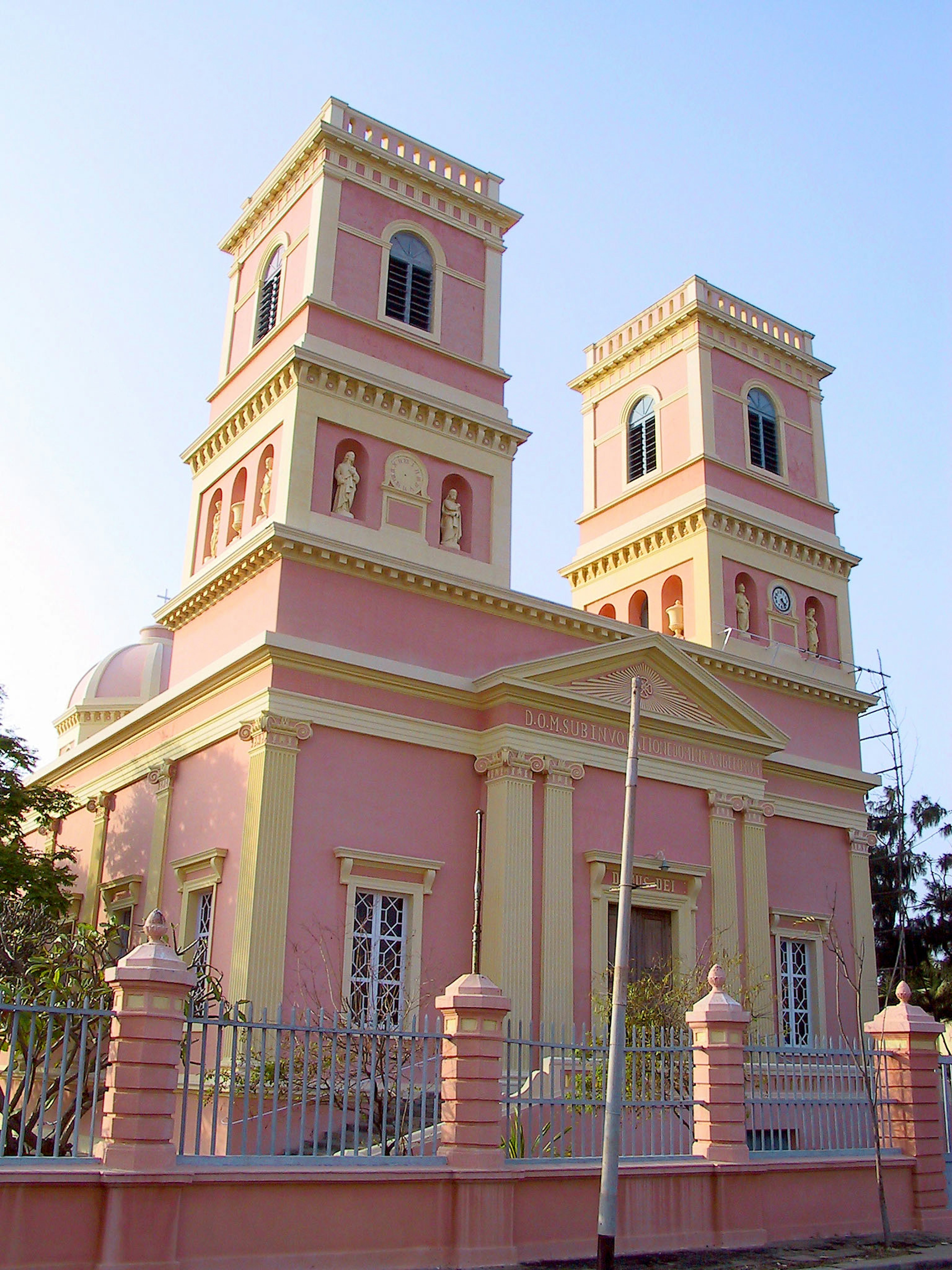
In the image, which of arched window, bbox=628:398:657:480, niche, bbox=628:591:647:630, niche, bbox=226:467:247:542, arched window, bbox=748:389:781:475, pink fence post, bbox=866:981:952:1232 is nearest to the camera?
pink fence post, bbox=866:981:952:1232

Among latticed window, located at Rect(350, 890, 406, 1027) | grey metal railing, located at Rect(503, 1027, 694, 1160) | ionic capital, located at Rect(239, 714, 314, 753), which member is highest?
ionic capital, located at Rect(239, 714, 314, 753)

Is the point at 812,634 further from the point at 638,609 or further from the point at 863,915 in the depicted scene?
the point at 863,915

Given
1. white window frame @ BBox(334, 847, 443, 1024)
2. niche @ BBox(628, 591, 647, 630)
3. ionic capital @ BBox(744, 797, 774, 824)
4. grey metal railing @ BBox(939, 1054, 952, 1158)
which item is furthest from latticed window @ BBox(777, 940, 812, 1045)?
niche @ BBox(628, 591, 647, 630)

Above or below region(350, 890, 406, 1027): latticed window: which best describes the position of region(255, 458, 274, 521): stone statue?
above

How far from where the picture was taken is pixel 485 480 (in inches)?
884

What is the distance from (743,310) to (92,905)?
1828 centimetres

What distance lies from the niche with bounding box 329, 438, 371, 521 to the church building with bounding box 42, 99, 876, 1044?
4 cm

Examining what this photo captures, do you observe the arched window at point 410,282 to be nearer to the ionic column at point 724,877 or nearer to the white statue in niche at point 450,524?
the white statue in niche at point 450,524

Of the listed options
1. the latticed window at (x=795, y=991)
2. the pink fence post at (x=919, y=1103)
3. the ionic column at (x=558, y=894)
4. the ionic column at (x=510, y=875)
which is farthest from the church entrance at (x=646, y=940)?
the pink fence post at (x=919, y=1103)

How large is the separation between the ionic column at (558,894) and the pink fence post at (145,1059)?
29.6ft

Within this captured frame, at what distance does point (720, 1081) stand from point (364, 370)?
506 inches

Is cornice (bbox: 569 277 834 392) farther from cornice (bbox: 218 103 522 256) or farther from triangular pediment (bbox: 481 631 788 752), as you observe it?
triangular pediment (bbox: 481 631 788 752)

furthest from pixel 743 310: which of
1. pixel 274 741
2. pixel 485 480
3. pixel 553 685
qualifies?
pixel 274 741

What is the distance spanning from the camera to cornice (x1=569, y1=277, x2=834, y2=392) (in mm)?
27781
